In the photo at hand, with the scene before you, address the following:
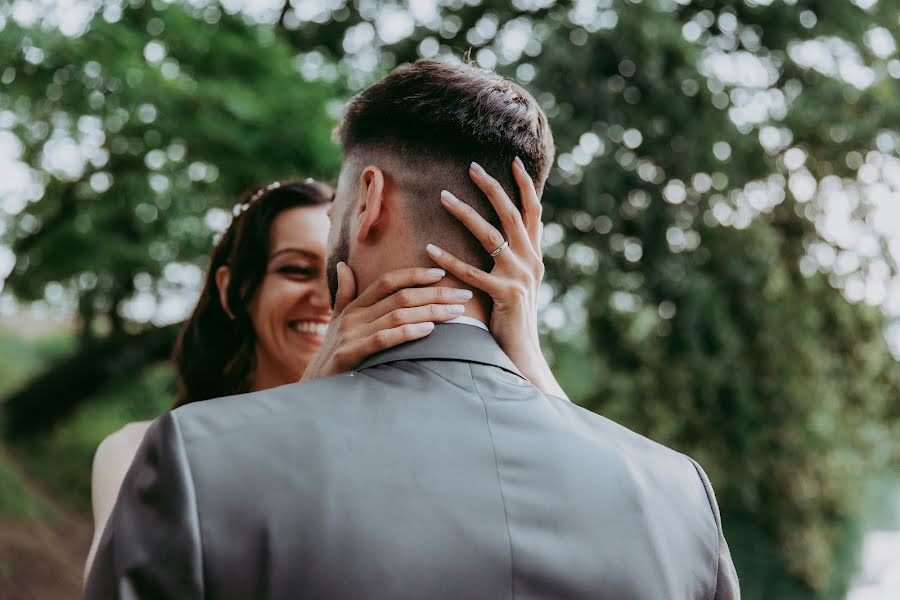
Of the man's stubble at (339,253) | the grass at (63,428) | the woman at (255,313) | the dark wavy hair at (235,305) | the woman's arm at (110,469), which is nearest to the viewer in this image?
the man's stubble at (339,253)

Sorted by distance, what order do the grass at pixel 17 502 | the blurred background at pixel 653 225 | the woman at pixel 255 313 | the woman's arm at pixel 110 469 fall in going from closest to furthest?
the woman's arm at pixel 110 469 < the woman at pixel 255 313 < the blurred background at pixel 653 225 < the grass at pixel 17 502

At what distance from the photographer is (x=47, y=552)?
7.81m

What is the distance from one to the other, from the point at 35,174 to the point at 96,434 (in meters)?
3.50

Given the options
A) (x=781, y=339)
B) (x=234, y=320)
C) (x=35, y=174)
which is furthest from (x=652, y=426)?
(x=35, y=174)

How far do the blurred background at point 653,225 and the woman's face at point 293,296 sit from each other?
2.41 metres

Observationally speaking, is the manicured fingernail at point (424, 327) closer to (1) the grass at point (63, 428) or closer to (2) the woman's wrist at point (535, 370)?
(2) the woman's wrist at point (535, 370)

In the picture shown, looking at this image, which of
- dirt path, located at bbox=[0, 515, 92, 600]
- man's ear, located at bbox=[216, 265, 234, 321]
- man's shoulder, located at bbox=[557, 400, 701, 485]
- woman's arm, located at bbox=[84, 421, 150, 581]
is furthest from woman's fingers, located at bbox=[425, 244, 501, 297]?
dirt path, located at bbox=[0, 515, 92, 600]

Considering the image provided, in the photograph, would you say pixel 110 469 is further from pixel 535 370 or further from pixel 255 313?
pixel 535 370

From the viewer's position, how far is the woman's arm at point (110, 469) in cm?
255

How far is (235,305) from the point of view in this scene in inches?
118

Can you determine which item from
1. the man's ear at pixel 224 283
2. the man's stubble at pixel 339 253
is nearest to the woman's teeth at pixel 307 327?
the man's ear at pixel 224 283

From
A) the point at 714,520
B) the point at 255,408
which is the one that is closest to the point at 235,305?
the point at 255,408

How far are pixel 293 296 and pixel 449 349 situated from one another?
142 cm

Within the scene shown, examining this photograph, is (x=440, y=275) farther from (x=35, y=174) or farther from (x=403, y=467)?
(x=35, y=174)
